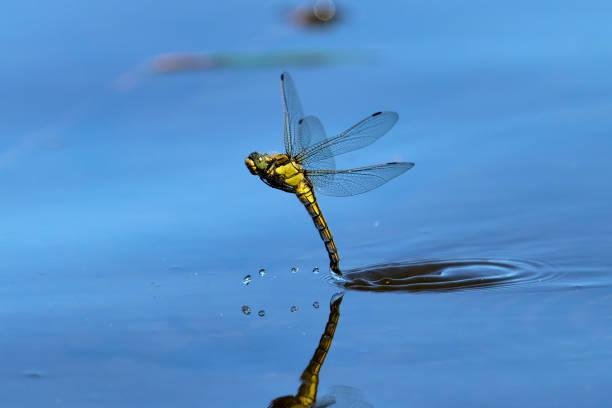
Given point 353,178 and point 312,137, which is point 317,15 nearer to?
point 312,137

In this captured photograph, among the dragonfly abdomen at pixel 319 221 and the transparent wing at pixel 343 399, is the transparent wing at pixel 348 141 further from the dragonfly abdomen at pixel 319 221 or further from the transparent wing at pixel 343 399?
the transparent wing at pixel 343 399

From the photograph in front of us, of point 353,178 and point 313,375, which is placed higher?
point 353,178

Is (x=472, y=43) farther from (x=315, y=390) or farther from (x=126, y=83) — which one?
(x=315, y=390)

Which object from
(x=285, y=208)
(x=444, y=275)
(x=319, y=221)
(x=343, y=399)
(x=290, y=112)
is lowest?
(x=343, y=399)

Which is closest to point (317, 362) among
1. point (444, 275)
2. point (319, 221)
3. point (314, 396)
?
point (314, 396)

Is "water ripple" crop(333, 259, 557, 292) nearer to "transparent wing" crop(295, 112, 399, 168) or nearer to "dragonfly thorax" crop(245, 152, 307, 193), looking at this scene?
"dragonfly thorax" crop(245, 152, 307, 193)

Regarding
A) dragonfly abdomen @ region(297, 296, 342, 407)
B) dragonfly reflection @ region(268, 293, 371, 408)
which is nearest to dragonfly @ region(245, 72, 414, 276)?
dragonfly abdomen @ region(297, 296, 342, 407)

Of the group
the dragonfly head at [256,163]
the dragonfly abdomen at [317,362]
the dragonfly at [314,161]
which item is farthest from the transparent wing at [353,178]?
the dragonfly abdomen at [317,362]
